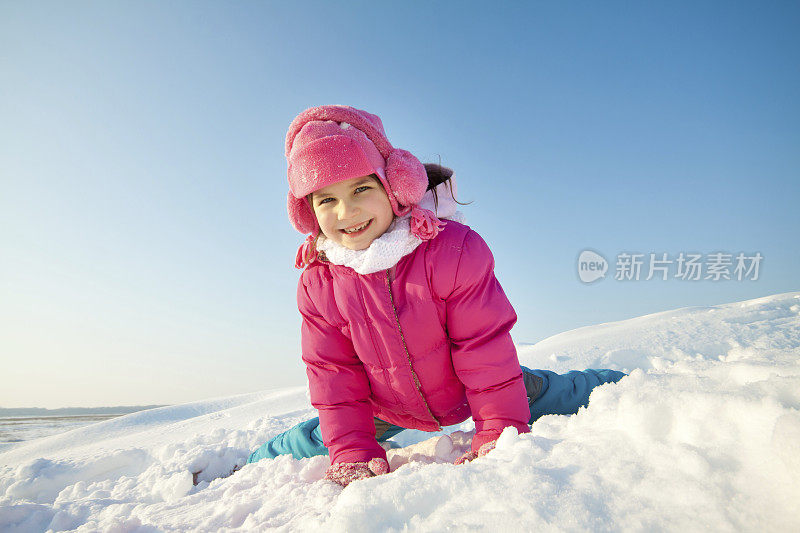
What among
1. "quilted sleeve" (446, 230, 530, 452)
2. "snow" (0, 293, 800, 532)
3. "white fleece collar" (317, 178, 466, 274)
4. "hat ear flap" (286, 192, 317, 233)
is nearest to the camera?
"snow" (0, 293, 800, 532)

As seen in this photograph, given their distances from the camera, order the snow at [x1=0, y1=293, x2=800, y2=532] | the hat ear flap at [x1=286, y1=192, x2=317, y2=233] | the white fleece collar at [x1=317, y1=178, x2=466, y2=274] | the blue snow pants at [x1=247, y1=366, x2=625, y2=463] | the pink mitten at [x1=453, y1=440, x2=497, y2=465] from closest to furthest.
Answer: the snow at [x1=0, y1=293, x2=800, y2=532] < the pink mitten at [x1=453, y1=440, x2=497, y2=465] < the white fleece collar at [x1=317, y1=178, x2=466, y2=274] < the hat ear flap at [x1=286, y1=192, x2=317, y2=233] < the blue snow pants at [x1=247, y1=366, x2=625, y2=463]

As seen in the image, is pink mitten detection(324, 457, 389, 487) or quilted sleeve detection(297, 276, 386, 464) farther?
quilted sleeve detection(297, 276, 386, 464)

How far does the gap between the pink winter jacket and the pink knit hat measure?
0.20 metres

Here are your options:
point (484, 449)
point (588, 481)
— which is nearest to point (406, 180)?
point (484, 449)

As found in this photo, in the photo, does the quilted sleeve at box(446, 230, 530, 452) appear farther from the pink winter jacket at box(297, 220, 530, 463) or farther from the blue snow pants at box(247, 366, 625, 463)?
the blue snow pants at box(247, 366, 625, 463)

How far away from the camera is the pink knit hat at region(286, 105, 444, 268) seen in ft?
5.38

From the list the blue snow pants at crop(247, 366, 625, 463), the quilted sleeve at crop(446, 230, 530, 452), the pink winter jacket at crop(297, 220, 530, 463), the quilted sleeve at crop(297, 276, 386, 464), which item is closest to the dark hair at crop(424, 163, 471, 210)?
the pink winter jacket at crop(297, 220, 530, 463)

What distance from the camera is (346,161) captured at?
1.64 m

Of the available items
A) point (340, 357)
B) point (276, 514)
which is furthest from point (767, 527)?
point (340, 357)

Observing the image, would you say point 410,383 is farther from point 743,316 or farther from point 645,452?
point 743,316

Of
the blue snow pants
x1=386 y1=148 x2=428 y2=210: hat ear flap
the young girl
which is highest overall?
x1=386 y1=148 x2=428 y2=210: hat ear flap

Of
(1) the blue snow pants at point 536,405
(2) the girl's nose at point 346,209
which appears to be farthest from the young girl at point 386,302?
(1) the blue snow pants at point 536,405

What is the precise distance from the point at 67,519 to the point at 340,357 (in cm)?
100

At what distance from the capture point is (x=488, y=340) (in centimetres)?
158
